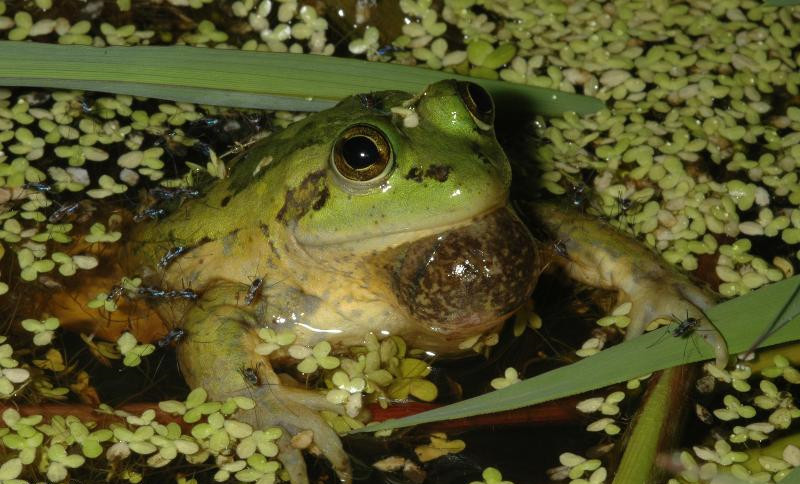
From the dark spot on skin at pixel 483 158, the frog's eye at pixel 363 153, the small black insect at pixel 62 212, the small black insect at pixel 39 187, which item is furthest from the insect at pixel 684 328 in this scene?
the small black insect at pixel 39 187

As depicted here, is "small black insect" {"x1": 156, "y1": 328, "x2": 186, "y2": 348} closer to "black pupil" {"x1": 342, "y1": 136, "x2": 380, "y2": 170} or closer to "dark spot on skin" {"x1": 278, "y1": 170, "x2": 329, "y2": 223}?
"dark spot on skin" {"x1": 278, "y1": 170, "x2": 329, "y2": 223}

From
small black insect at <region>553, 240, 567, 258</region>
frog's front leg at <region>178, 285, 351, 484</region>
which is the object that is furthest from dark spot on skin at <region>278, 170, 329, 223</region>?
small black insect at <region>553, 240, 567, 258</region>

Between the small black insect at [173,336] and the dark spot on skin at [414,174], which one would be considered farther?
the small black insect at [173,336]

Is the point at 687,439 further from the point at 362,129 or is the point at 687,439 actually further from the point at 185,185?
the point at 185,185

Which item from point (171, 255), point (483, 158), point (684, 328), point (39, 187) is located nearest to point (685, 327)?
point (684, 328)

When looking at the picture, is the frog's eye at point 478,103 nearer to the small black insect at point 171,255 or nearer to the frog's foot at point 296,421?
the frog's foot at point 296,421
